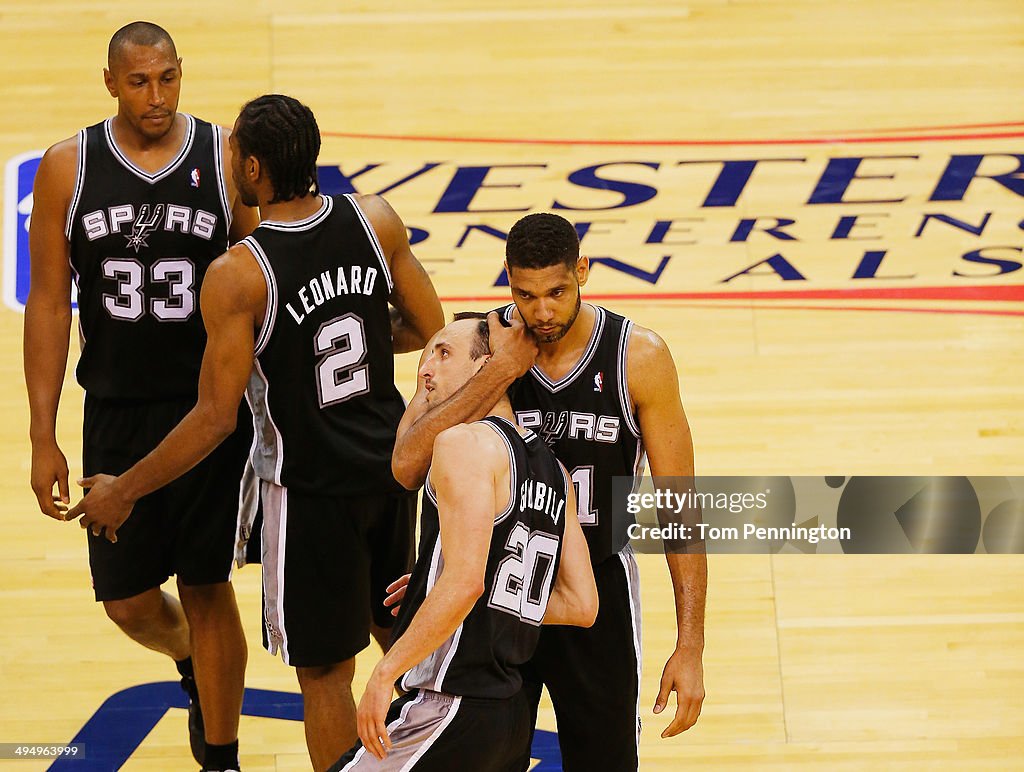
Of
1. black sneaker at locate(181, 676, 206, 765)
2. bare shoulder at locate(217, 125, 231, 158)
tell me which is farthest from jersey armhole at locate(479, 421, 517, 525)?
black sneaker at locate(181, 676, 206, 765)

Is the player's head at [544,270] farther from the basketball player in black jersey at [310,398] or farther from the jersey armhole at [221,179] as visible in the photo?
the jersey armhole at [221,179]

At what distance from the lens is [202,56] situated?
23.6 feet

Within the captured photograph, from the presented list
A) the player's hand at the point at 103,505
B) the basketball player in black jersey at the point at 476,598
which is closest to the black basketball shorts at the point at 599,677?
the basketball player in black jersey at the point at 476,598

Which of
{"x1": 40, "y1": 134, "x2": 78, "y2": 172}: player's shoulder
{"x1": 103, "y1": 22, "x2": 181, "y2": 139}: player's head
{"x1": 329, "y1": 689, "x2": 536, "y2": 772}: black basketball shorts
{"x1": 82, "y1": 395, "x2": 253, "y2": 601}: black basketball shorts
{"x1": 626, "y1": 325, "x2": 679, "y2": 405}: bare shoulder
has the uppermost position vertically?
{"x1": 103, "y1": 22, "x2": 181, "y2": 139}: player's head

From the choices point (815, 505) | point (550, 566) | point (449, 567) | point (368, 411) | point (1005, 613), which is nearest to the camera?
point (449, 567)

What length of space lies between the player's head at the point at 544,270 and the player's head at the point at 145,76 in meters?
1.20

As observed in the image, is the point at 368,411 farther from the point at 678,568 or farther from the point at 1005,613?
the point at 1005,613

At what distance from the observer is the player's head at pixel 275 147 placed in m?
3.62

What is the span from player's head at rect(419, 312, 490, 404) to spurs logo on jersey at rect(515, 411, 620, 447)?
259 millimetres

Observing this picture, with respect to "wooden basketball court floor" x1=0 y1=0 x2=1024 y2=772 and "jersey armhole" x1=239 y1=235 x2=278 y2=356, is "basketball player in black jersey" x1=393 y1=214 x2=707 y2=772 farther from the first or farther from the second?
"wooden basketball court floor" x1=0 y1=0 x2=1024 y2=772

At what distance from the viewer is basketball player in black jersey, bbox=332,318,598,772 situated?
9.90ft

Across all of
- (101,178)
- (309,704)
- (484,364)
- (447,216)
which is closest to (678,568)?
(484,364)

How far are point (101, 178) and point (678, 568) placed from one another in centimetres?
188

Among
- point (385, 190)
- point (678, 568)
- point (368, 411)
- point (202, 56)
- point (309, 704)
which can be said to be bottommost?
point (309, 704)
